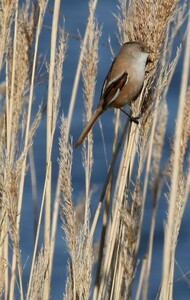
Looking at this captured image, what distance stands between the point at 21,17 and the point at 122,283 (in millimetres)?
1003

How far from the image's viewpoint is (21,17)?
3.33m

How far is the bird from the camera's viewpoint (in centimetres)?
310

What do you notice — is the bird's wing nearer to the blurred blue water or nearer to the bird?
the bird

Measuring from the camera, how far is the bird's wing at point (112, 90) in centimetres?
338

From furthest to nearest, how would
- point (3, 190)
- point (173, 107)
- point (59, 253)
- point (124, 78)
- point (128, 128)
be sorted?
point (173, 107), point (59, 253), point (124, 78), point (128, 128), point (3, 190)

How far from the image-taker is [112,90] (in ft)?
11.2

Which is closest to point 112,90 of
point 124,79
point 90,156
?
point 124,79

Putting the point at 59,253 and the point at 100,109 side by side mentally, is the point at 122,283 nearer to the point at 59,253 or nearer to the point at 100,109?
the point at 100,109

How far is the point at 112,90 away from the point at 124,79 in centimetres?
7

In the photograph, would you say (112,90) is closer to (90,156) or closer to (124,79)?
(124,79)

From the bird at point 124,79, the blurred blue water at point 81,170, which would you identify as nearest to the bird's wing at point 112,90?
the bird at point 124,79

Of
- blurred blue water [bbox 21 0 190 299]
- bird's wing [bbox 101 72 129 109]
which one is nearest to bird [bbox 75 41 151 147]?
bird's wing [bbox 101 72 129 109]

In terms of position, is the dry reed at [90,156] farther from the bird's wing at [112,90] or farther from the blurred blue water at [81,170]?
the blurred blue water at [81,170]

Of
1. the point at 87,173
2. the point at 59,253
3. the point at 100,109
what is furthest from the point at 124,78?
the point at 59,253
